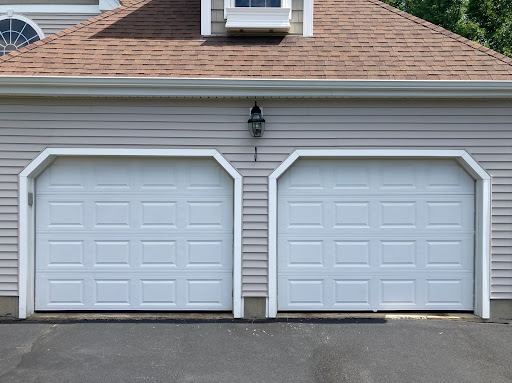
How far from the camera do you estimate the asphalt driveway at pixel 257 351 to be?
3885mm

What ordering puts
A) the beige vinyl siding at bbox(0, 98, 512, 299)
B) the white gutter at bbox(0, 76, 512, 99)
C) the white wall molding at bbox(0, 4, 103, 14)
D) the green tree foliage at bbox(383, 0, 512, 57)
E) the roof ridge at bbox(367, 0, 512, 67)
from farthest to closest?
the green tree foliage at bbox(383, 0, 512, 57)
the white wall molding at bbox(0, 4, 103, 14)
the roof ridge at bbox(367, 0, 512, 67)
the beige vinyl siding at bbox(0, 98, 512, 299)
the white gutter at bbox(0, 76, 512, 99)

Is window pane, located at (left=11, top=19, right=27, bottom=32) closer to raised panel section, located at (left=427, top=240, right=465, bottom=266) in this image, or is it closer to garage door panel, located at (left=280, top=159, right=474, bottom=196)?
garage door panel, located at (left=280, top=159, right=474, bottom=196)

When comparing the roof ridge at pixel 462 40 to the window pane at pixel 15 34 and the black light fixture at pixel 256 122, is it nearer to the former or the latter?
the black light fixture at pixel 256 122

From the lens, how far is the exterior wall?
6.17 m

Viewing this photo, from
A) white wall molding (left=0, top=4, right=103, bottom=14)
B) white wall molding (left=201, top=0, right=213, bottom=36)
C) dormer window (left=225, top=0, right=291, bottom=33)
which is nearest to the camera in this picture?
dormer window (left=225, top=0, right=291, bottom=33)

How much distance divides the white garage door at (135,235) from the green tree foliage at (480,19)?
9989 mm

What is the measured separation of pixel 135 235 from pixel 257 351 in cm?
223

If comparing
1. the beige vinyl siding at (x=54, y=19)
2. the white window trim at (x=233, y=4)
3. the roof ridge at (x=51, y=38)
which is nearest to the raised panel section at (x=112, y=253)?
the roof ridge at (x=51, y=38)

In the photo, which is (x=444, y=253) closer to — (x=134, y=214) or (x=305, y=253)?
(x=305, y=253)

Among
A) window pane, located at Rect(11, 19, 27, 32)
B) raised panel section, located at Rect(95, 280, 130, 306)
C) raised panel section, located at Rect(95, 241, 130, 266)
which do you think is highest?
window pane, located at Rect(11, 19, 27, 32)

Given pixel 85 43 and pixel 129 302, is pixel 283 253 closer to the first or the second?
pixel 129 302

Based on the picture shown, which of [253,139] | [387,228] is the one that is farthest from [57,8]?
[387,228]

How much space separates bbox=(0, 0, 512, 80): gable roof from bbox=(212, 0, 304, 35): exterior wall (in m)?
0.15

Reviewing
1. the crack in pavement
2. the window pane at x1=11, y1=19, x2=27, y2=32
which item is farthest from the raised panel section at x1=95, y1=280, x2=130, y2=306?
the window pane at x1=11, y1=19, x2=27, y2=32
